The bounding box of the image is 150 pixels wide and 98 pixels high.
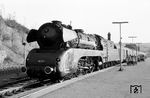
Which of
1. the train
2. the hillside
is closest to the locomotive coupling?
the train

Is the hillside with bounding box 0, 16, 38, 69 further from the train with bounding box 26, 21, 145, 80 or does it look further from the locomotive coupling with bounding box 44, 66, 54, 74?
the locomotive coupling with bounding box 44, 66, 54, 74

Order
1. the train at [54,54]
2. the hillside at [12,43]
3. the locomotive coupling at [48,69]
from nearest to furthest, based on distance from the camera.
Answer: the locomotive coupling at [48,69]
the train at [54,54]
the hillside at [12,43]

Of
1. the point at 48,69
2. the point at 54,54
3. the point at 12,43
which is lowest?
the point at 48,69

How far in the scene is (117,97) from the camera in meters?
10.0

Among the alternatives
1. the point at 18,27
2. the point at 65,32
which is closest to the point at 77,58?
the point at 65,32

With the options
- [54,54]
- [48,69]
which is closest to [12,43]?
[54,54]

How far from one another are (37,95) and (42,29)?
6085mm

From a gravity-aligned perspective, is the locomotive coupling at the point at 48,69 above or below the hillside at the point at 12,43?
below

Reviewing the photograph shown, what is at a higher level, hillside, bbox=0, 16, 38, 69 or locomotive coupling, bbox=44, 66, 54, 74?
hillside, bbox=0, 16, 38, 69

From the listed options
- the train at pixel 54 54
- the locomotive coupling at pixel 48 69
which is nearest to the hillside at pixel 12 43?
the train at pixel 54 54

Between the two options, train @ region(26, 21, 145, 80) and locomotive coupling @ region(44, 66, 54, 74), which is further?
train @ region(26, 21, 145, 80)

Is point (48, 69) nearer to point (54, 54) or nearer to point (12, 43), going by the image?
point (54, 54)

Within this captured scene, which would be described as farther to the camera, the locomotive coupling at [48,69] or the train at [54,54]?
the train at [54,54]

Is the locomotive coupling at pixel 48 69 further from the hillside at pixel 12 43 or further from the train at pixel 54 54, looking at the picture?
the hillside at pixel 12 43
